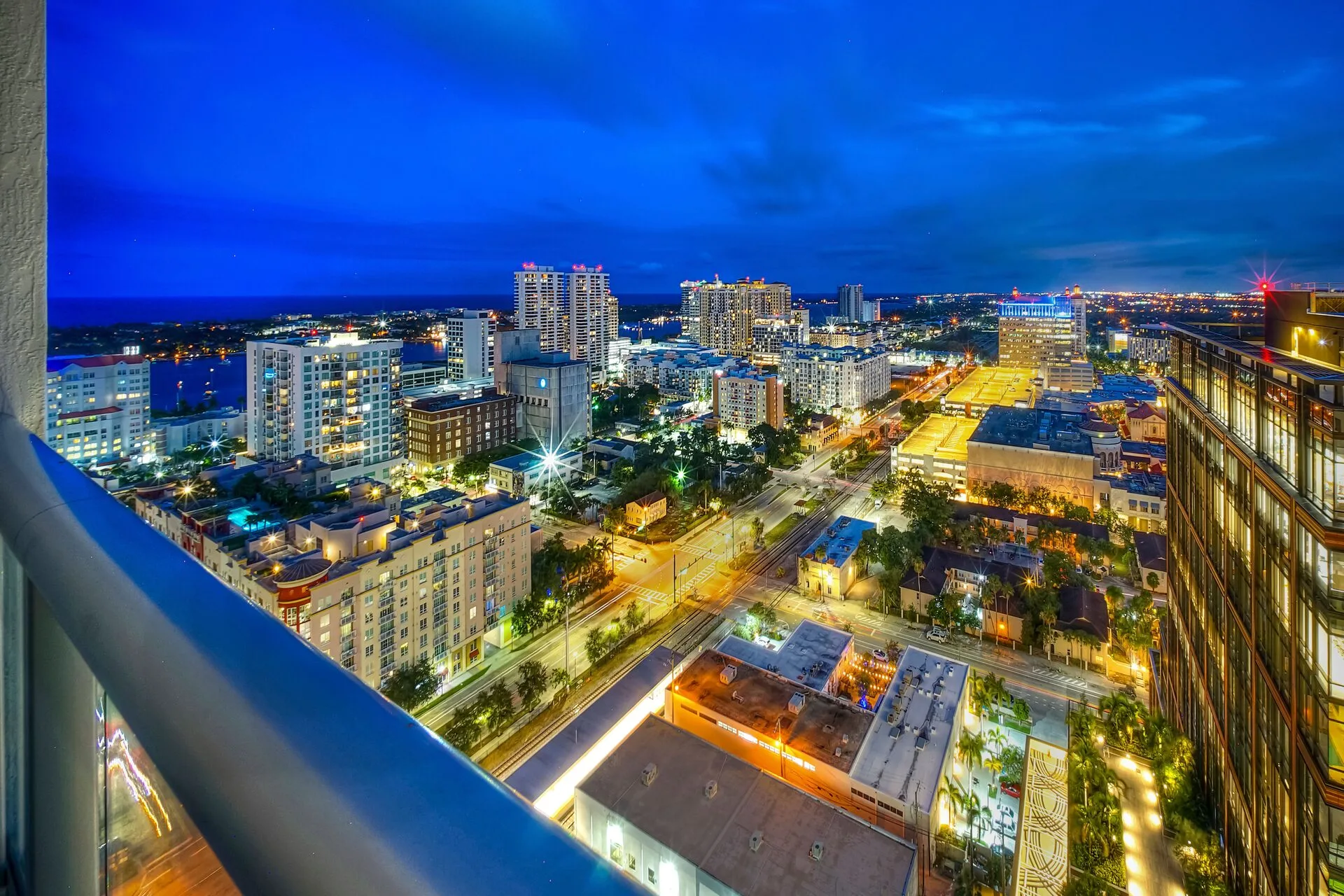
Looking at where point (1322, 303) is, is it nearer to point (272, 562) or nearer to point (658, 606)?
point (658, 606)

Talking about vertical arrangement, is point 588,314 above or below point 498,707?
above

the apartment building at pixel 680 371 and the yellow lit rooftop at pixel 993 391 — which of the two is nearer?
the yellow lit rooftop at pixel 993 391

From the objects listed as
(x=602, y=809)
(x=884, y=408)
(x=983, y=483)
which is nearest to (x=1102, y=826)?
(x=602, y=809)

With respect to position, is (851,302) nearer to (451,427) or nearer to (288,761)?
(451,427)

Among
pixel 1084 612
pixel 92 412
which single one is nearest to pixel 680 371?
pixel 92 412

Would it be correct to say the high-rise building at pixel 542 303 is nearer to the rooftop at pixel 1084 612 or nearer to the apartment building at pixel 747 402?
the apartment building at pixel 747 402

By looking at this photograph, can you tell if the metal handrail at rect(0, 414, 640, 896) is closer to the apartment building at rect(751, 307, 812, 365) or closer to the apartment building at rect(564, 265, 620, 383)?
the apartment building at rect(564, 265, 620, 383)

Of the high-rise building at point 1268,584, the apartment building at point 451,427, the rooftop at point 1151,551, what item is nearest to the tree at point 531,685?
the high-rise building at point 1268,584
